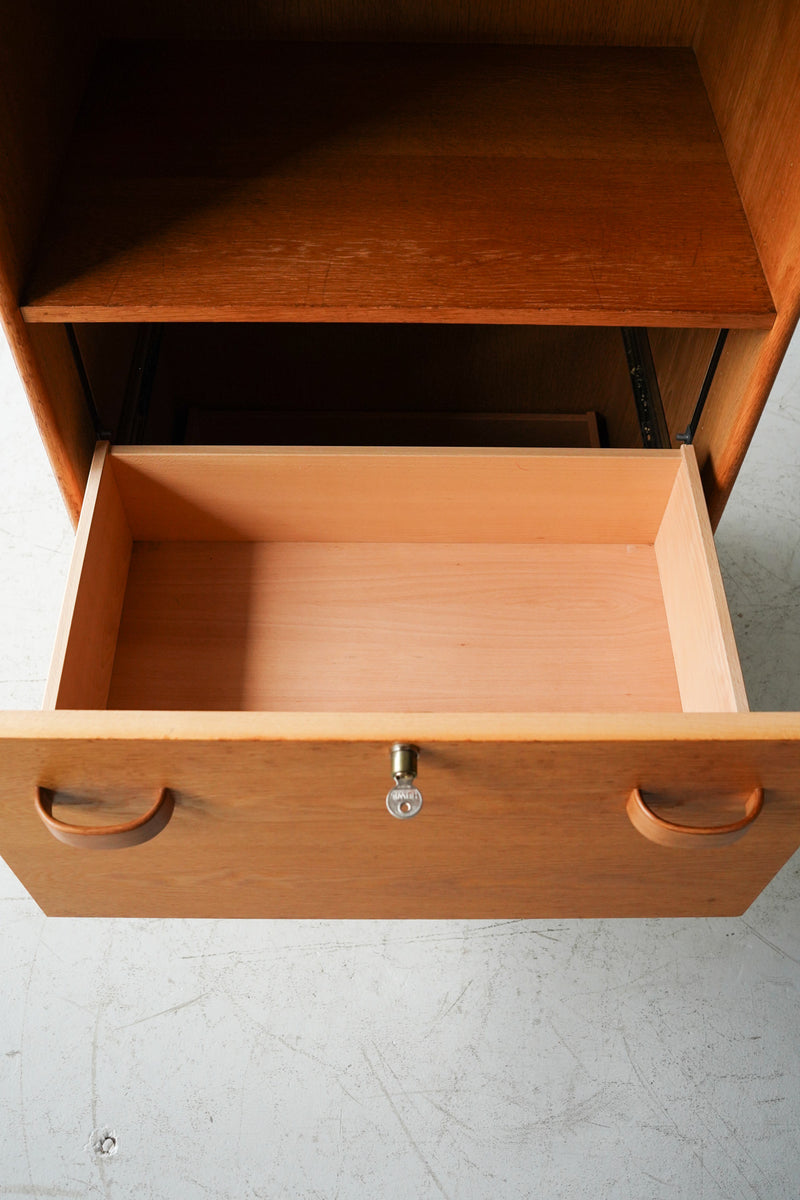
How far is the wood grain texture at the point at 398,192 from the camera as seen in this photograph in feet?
2.70

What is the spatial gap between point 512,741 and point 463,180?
0.54 metres

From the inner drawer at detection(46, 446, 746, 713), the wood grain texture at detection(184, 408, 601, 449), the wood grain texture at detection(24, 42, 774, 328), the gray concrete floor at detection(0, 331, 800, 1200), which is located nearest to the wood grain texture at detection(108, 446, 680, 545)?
the inner drawer at detection(46, 446, 746, 713)

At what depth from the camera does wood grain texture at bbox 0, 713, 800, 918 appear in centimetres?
64

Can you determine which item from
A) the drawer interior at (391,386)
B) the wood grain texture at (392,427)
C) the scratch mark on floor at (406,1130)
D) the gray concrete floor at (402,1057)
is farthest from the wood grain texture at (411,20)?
the scratch mark on floor at (406,1130)

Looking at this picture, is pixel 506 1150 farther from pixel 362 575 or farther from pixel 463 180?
pixel 463 180

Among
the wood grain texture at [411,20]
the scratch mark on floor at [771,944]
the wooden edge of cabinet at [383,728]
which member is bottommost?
the wooden edge of cabinet at [383,728]

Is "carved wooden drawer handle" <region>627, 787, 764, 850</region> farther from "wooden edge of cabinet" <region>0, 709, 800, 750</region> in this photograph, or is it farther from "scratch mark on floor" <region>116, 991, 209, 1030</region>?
"scratch mark on floor" <region>116, 991, 209, 1030</region>

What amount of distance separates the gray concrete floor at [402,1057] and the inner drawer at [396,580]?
0.27 m

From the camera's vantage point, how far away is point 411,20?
1.02 metres

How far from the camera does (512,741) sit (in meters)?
0.63

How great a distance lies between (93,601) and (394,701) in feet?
0.91

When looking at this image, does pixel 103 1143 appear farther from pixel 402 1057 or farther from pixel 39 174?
pixel 39 174

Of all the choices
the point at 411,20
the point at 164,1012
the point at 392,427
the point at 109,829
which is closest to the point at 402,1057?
the point at 164,1012

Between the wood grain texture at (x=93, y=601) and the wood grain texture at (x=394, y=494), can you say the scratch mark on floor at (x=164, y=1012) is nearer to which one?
the wood grain texture at (x=93, y=601)
